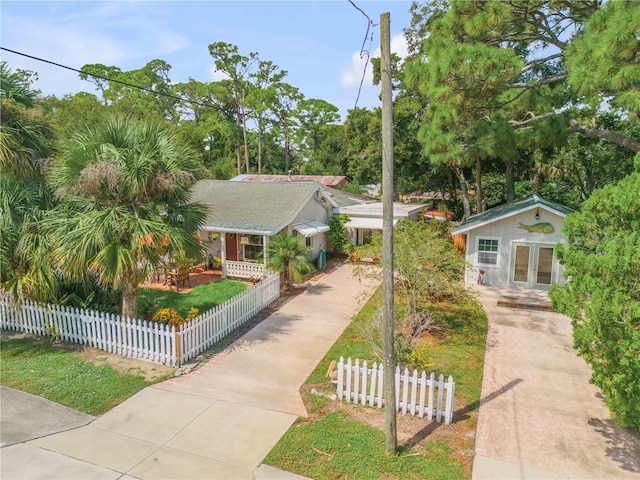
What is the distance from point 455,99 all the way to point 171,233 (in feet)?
30.5

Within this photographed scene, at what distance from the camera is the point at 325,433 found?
711 centimetres

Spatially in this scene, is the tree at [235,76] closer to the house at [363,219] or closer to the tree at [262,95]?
the tree at [262,95]

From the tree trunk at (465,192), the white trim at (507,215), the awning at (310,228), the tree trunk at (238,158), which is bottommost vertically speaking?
the awning at (310,228)

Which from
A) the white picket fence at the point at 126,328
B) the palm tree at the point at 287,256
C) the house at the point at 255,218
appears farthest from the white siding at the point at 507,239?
the white picket fence at the point at 126,328

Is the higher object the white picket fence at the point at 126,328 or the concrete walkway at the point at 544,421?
the white picket fence at the point at 126,328

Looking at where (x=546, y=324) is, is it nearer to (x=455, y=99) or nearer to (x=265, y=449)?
(x=455, y=99)

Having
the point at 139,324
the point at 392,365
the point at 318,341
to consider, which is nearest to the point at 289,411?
the point at 392,365

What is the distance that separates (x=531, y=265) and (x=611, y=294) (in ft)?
36.5

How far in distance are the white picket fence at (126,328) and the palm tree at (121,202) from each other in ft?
3.65

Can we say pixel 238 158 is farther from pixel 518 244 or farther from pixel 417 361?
pixel 417 361

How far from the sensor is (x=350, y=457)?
6492 millimetres

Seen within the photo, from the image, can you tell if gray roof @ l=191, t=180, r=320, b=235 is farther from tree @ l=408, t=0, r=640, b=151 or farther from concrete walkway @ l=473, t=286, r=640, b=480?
concrete walkway @ l=473, t=286, r=640, b=480

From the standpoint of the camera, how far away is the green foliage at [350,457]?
6156mm

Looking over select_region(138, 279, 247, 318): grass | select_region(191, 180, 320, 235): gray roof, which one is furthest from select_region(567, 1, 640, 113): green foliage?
select_region(138, 279, 247, 318): grass
